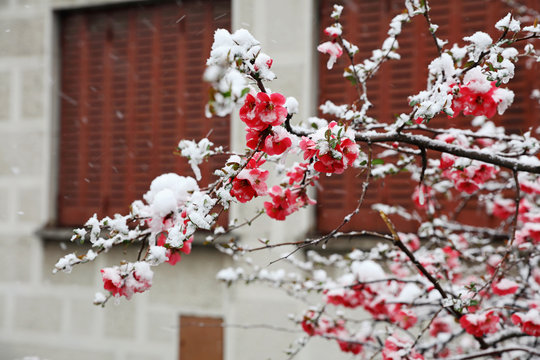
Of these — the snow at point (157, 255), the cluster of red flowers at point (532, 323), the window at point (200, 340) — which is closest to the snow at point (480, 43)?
the cluster of red flowers at point (532, 323)

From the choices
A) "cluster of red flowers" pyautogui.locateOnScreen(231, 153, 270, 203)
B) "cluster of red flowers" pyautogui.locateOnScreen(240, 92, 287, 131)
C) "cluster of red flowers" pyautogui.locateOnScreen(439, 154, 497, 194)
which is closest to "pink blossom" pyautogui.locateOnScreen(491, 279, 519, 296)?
"cluster of red flowers" pyautogui.locateOnScreen(439, 154, 497, 194)

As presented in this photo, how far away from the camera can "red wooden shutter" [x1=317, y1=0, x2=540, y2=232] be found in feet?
9.34

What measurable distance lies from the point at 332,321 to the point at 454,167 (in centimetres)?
101

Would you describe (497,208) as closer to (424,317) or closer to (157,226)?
(424,317)

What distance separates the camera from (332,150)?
95 centimetres

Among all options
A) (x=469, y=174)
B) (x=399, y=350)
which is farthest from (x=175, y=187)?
(x=469, y=174)

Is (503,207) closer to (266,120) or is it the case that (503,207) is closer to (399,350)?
(399,350)

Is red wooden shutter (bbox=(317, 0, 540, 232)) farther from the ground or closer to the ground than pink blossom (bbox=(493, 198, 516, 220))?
farther from the ground

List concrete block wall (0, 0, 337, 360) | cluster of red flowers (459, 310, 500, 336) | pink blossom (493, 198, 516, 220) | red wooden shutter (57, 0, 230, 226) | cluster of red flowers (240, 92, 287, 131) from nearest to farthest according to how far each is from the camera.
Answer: cluster of red flowers (240, 92, 287, 131) → cluster of red flowers (459, 310, 500, 336) → pink blossom (493, 198, 516, 220) → concrete block wall (0, 0, 337, 360) → red wooden shutter (57, 0, 230, 226)

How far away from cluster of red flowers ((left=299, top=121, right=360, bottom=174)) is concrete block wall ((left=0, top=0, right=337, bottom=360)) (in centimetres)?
214

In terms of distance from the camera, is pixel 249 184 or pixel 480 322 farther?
pixel 480 322

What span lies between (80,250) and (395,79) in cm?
231

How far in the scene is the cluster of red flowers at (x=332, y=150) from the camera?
94 centimetres

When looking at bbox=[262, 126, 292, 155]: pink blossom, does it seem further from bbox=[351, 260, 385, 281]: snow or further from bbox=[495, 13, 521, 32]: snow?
bbox=[351, 260, 385, 281]: snow
